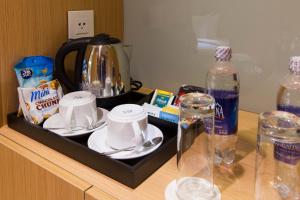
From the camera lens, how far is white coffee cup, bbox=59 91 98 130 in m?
0.78

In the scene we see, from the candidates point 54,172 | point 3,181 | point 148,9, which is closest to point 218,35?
point 148,9

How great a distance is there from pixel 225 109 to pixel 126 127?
22 centimetres

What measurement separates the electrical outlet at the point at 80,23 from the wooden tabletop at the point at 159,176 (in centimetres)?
37

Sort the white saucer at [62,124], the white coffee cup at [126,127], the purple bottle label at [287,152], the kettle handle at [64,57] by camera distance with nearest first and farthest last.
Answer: the purple bottle label at [287,152] < the white coffee cup at [126,127] < the white saucer at [62,124] < the kettle handle at [64,57]

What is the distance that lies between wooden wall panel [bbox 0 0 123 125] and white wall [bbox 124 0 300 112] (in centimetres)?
25

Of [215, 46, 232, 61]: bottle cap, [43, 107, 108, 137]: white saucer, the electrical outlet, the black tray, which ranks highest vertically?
the electrical outlet

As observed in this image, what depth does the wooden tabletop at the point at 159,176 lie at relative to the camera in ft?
2.08

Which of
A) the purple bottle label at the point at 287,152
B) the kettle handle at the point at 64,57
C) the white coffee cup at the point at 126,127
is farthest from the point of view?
the kettle handle at the point at 64,57

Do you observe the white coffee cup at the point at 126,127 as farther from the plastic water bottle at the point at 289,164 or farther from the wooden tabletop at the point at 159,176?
the plastic water bottle at the point at 289,164

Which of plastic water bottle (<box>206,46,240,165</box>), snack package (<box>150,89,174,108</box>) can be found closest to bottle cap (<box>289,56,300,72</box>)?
plastic water bottle (<box>206,46,240,165</box>)

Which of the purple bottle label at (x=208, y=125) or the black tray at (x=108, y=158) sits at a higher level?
the purple bottle label at (x=208, y=125)

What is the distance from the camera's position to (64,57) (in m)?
0.94

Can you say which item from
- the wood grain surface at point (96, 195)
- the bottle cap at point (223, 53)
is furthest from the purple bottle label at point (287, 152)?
the wood grain surface at point (96, 195)

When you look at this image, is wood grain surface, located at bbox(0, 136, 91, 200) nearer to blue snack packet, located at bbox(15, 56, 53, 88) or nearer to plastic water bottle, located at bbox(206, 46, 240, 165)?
blue snack packet, located at bbox(15, 56, 53, 88)
